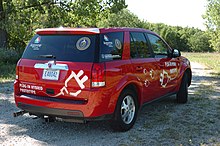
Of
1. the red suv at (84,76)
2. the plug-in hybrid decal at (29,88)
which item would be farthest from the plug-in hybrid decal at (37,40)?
the plug-in hybrid decal at (29,88)

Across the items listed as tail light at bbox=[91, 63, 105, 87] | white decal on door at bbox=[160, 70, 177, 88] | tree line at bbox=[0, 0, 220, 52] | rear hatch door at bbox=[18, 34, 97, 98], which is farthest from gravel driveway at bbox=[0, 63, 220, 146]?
tree line at bbox=[0, 0, 220, 52]

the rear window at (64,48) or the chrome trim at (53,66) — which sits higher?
the rear window at (64,48)

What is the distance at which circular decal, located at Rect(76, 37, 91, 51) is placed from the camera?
4.71 m

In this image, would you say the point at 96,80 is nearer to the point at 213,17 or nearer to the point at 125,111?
the point at 125,111

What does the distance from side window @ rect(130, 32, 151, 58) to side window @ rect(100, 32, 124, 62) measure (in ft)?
1.10

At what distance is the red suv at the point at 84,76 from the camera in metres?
4.57

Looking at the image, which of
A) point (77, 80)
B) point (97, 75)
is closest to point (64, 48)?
point (77, 80)

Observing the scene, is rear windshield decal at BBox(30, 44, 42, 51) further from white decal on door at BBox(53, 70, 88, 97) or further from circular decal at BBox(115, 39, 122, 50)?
circular decal at BBox(115, 39, 122, 50)

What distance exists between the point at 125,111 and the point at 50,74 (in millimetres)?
1445

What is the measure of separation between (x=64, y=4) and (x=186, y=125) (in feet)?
55.0

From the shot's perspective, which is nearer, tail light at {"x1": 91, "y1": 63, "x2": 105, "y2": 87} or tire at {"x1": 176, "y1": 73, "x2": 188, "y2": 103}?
tail light at {"x1": 91, "y1": 63, "x2": 105, "y2": 87}

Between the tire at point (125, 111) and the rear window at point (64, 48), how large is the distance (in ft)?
3.10

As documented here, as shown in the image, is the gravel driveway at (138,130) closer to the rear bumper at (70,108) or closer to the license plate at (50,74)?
the rear bumper at (70,108)

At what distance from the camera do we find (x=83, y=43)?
15.6 ft
